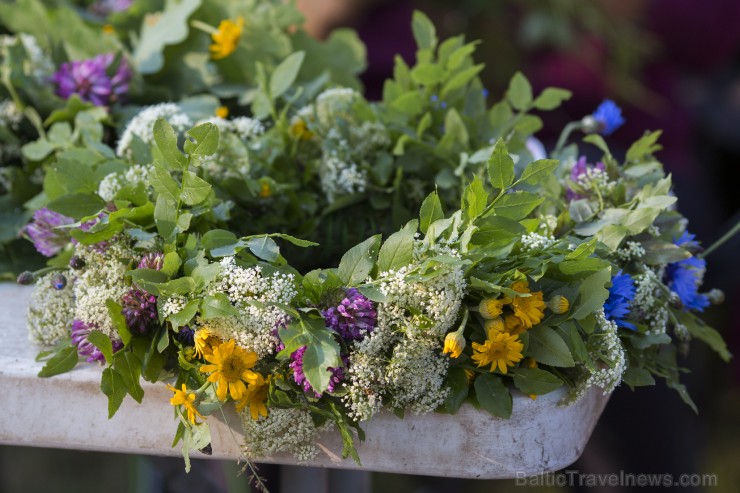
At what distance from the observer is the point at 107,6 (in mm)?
1304

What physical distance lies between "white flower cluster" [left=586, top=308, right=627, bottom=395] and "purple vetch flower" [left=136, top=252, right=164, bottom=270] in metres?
0.34

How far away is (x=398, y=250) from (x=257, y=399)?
0.49ft

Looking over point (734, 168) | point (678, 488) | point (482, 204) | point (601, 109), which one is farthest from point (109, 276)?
point (734, 168)

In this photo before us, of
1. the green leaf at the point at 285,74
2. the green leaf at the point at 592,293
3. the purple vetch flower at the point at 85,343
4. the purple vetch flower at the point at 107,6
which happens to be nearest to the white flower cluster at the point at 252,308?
the purple vetch flower at the point at 85,343

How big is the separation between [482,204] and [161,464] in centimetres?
86

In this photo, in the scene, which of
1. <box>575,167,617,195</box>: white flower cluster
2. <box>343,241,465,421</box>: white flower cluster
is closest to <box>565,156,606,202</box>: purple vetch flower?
<box>575,167,617,195</box>: white flower cluster

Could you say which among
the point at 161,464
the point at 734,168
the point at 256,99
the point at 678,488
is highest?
the point at 256,99

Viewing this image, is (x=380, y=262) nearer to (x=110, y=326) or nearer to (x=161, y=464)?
→ (x=110, y=326)

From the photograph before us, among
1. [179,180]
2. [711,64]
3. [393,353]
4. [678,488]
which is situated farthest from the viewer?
[711,64]

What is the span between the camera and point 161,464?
128 cm

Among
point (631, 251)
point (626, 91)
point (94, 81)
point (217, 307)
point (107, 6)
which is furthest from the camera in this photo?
point (626, 91)

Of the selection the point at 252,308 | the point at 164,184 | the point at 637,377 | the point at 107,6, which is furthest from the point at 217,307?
the point at 107,6

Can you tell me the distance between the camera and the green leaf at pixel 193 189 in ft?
2.08

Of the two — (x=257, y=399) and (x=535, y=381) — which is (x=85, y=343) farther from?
(x=535, y=381)
